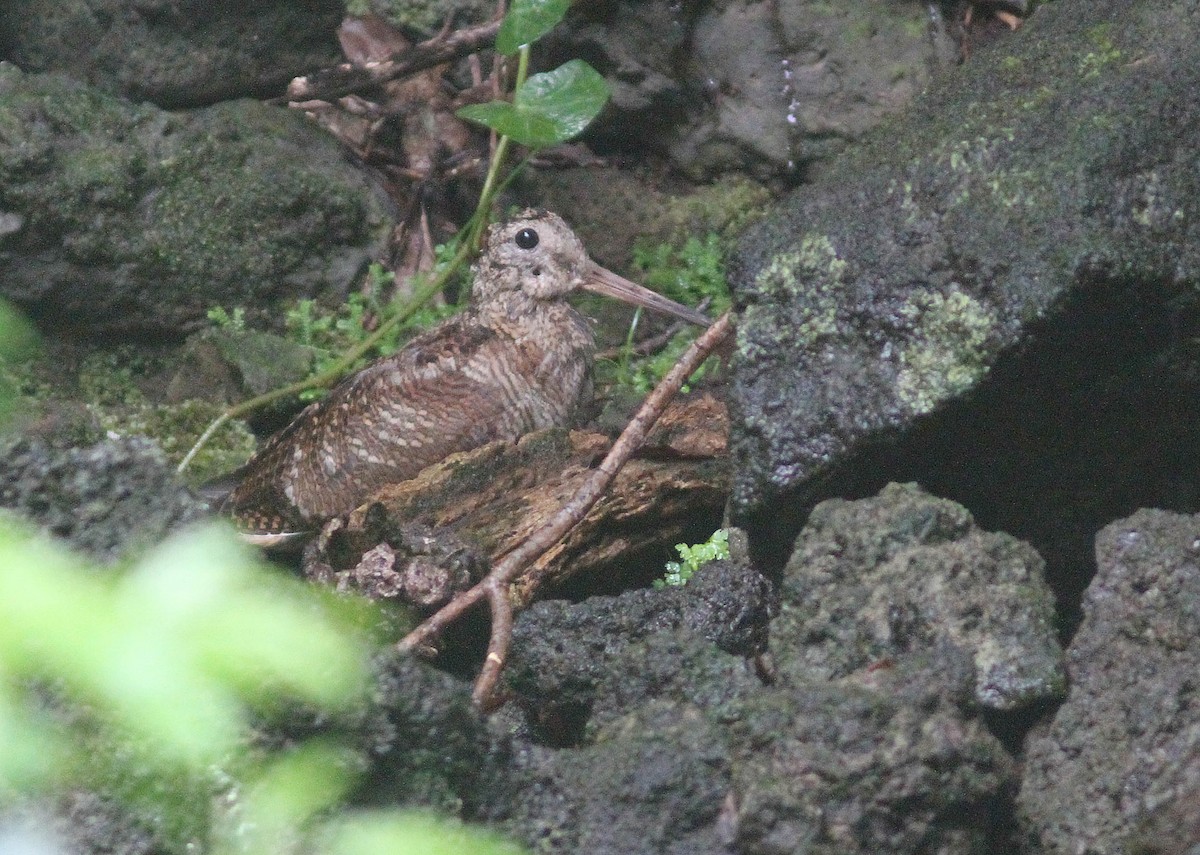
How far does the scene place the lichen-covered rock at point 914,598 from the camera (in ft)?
9.99

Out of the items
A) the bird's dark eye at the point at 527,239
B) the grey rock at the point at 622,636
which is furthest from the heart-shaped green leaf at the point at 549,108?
the grey rock at the point at 622,636

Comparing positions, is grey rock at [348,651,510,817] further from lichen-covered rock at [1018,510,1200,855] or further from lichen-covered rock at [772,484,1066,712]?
lichen-covered rock at [1018,510,1200,855]

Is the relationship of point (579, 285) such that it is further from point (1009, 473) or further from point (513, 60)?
point (1009, 473)

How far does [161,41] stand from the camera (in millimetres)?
6359

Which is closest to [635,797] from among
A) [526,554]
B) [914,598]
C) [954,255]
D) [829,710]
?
[829,710]

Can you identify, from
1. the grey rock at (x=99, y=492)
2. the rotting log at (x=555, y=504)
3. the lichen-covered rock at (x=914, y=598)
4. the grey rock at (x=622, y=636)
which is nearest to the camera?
the grey rock at (x=99, y=492)

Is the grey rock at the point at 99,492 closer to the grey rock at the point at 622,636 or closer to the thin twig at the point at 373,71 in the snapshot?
the grey rock at the point at 622,636

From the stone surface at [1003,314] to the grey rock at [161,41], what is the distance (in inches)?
139

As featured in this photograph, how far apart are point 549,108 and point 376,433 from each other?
1392 mm

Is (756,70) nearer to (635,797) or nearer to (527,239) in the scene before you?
(527,239)

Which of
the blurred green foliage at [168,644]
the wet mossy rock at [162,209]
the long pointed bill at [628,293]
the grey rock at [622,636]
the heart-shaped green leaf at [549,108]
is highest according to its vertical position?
the blurred green foliage at [168,644]

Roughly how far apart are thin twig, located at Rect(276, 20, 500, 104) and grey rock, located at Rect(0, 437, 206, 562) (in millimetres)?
4545

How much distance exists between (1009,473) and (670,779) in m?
1.37

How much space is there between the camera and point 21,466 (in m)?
2.44
